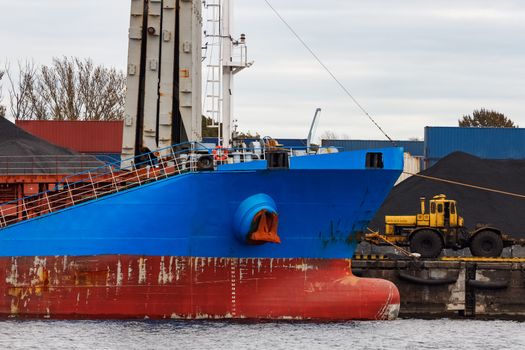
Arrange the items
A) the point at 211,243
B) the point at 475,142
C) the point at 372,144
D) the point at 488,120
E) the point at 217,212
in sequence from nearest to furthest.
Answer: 1. the point at 217,212
2. the point at 211,243
3. the point at 475,142
4. the point at 372,144
5. the point at 488,120

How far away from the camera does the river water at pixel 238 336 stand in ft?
93.5

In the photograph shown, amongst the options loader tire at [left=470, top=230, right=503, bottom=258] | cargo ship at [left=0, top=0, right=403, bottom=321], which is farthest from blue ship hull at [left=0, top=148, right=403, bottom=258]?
loader tire at [left=470, top=230, right=503, bottom=258]

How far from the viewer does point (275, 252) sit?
31.9 meters

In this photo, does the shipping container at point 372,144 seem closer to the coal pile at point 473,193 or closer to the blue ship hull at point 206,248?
the coal pile at point 473,193

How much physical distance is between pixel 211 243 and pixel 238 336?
3.08 metres

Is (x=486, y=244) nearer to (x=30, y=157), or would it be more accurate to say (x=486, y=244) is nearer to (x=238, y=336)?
(x=238, y=336)

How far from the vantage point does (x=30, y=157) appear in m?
36.7

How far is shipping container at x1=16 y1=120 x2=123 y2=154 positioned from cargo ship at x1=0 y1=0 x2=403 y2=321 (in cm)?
2454

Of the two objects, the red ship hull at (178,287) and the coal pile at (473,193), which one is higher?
the coal pile at (473,193)

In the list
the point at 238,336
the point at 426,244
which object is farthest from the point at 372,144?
the point at 238,336

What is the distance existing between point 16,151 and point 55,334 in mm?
11020

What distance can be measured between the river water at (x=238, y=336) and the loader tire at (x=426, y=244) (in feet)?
21.0

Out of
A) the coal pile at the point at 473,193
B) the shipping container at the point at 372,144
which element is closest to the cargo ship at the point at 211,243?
the coal pile at the point at 473,193

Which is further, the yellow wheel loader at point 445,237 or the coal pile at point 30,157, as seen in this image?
the yellow wheel loader at point 445,237
